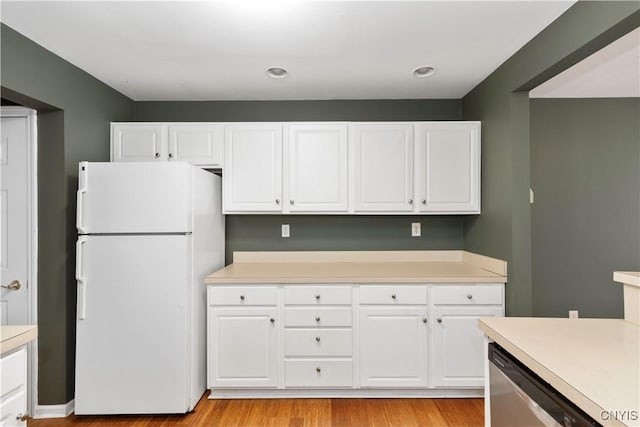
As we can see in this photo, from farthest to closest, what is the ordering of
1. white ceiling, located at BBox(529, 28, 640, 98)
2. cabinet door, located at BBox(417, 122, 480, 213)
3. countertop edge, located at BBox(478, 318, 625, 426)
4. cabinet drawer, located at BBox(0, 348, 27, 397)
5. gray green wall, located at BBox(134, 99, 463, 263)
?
gray green wall, located at BBox(134, 99, 463, 263) → cabinet door, located at BBox(417, 122, 480, 213) → white ceiling, located at BBox(529, 28, 640, 98) → cabinet drawer, located at BBox(0, 348, 27, 397) → countertop edge, located at BBox(478, 318, 625, 426)

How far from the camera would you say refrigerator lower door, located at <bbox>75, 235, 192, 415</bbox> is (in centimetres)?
226

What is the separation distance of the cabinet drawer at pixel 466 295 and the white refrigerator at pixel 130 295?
1.77 meters

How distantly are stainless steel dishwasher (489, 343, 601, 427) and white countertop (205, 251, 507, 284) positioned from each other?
1154 mm

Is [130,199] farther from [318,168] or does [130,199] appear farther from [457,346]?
[457,346]

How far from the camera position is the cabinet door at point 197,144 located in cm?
287

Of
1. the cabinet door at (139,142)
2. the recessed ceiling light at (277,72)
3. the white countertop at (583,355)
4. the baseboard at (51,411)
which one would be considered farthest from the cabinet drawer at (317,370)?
the recessed ceiling light at (277,72)

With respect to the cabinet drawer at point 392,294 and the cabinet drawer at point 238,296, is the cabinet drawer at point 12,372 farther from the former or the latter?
the cabinet drawer at point 392,294

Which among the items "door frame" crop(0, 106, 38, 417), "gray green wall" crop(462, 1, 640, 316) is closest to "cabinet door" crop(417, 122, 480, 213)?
"gray green wall" crop(462, 1, 640, 316)

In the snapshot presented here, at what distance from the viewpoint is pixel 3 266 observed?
2312mm

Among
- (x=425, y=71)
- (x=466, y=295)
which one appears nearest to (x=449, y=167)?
(x=425, y=71)

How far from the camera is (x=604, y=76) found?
2.62m

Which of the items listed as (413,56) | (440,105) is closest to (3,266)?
(413,56)

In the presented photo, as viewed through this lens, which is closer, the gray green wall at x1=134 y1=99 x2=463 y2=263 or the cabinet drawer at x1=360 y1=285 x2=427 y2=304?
the cabinet drawer at x1=360 y1=285 x2=427 y2=304

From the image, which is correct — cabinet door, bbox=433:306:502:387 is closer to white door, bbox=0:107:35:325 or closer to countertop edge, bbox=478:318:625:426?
countertop edge, bbox=478:318:625:426
